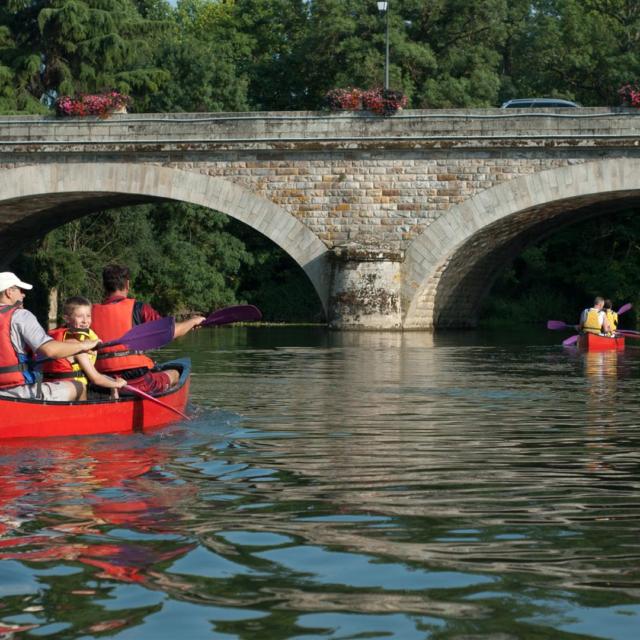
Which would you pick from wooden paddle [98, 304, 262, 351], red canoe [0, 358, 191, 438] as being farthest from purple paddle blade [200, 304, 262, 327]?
wooden paddle [98, 304, 262, 351]

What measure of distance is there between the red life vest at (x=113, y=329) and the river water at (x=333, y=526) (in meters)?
0.79

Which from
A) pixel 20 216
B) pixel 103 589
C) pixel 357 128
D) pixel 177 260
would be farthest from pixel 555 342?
pixel 103 589

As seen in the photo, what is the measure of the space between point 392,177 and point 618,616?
2258 centimetres

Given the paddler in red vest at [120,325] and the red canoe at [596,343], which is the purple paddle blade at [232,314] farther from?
the red canoe at [596,343]

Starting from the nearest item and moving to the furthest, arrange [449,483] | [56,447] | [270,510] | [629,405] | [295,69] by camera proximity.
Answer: [270,510] → [449,483] → [56,447] → [629,405] → [295,69]

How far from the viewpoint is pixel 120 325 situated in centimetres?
1062

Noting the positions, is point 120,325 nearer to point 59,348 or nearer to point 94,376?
point 94,376

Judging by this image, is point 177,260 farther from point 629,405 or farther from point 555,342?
point 629,405

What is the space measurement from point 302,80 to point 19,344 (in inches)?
1381

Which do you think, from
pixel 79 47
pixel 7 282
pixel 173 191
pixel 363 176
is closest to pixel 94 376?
pixel 7 282

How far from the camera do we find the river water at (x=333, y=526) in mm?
4711

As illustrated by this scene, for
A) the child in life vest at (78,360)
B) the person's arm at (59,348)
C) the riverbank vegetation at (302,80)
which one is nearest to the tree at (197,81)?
the riverbank vegetation at (302,80)

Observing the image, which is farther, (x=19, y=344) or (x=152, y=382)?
(x=152, y=382)

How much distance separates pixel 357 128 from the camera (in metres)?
26.9
